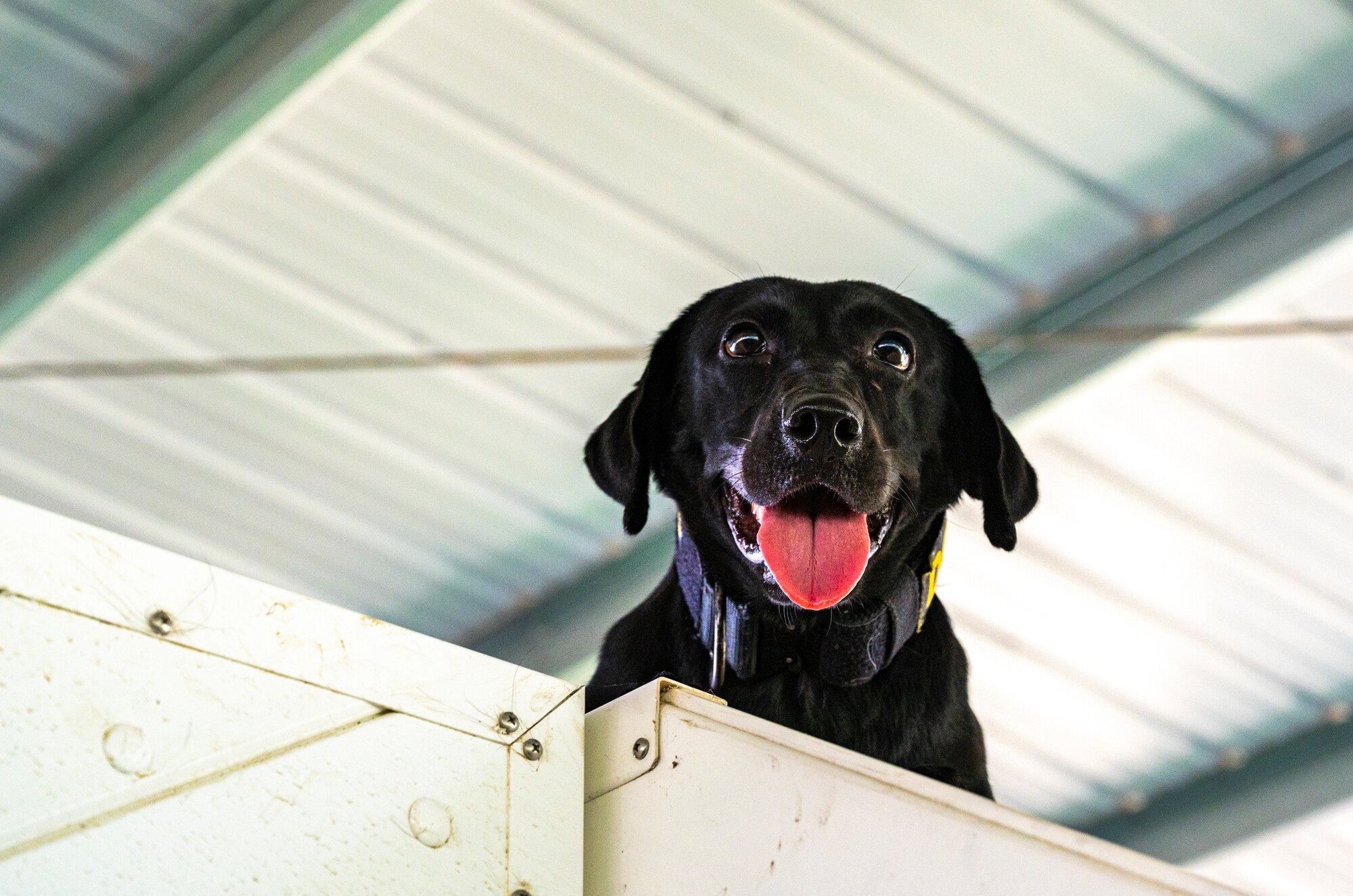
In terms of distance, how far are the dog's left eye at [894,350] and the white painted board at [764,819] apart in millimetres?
1317

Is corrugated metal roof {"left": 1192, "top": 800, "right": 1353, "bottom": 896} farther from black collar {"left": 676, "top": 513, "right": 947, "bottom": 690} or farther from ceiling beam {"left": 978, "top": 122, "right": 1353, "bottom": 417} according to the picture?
black collar {"left": 676, "top": 513, "right": 947, "bottom": 690}

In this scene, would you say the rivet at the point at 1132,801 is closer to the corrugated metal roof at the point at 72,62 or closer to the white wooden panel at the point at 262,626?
the corrugated metal roof at the point at 72,62

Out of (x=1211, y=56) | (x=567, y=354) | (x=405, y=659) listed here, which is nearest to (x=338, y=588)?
(x=567, y=354)

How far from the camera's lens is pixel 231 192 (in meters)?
4.59

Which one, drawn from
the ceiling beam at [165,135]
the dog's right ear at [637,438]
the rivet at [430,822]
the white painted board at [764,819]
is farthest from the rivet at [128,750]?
the ceiling beam at [165,135]

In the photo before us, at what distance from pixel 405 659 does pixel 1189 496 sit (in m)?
4.19

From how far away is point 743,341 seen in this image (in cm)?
292

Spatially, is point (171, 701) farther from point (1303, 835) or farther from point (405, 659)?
point (1303, 835)

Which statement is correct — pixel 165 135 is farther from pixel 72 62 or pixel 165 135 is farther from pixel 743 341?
pixel 743 341

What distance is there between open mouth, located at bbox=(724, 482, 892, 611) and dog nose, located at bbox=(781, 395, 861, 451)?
0.26 feet

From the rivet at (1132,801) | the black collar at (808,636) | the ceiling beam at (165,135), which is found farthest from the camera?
the rivet at (1132,801)

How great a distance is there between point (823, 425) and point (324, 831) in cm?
131

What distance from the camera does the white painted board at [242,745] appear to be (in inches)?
50.5

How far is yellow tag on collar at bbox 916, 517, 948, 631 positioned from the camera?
8.99ft
